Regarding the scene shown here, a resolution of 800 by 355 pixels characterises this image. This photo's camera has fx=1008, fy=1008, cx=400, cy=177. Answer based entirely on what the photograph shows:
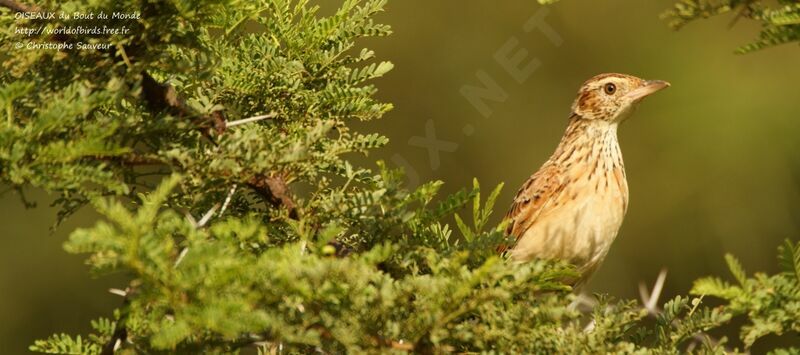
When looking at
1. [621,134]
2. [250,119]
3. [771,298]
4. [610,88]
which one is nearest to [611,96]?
[610,88]

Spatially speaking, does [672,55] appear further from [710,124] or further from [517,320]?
[517,320]

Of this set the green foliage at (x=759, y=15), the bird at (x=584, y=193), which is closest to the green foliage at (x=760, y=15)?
the green foliage at (x=759, y=15)

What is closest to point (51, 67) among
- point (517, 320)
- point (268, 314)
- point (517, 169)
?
point (268, 314)

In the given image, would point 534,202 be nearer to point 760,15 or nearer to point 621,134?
point 760,15

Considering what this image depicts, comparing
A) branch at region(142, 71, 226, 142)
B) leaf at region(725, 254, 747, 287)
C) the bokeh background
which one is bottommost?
the bokeh background

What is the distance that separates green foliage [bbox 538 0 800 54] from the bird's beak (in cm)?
277

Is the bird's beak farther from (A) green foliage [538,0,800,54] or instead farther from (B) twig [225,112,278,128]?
(A) green foliage [538,0,800,54]

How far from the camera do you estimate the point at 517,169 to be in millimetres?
9367

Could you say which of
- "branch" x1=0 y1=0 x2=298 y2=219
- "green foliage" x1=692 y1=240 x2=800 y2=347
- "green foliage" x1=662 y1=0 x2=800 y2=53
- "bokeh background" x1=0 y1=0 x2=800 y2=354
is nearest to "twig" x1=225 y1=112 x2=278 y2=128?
"branch" x1=0 y1=0 x2=298 y2=219

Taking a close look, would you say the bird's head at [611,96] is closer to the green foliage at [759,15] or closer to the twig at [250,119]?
the twig at [250,119]

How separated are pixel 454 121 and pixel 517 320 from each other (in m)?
7.08

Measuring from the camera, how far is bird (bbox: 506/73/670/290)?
479cm

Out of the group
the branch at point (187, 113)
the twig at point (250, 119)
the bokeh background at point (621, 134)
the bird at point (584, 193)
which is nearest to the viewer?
the branch at point (187, 113)

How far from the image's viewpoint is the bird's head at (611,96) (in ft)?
17.5
